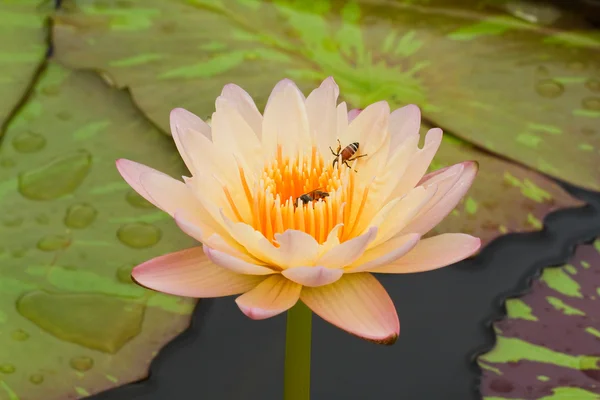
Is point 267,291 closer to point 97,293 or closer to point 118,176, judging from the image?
point 97,293

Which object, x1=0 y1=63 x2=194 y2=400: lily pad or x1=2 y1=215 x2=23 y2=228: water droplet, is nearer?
x1=0 y1=63 x2=194 y2=400: lily pad

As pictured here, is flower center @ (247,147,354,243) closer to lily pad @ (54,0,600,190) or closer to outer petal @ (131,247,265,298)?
outer petal @ (131,247,265,298)

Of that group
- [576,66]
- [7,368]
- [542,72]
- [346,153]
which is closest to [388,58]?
[542,72]

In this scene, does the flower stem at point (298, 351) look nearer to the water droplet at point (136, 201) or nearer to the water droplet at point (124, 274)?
the water droplet at point (124, 274)

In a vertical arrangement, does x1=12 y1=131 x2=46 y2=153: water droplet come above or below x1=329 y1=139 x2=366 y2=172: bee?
below

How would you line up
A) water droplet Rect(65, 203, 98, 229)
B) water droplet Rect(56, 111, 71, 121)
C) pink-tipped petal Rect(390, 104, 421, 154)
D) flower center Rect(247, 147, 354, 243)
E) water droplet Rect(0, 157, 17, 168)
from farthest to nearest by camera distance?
water droplet Rect(56, 111, 71, 121), water droplet Rect(0, 157, 17, 168), water droplet Rect(65, 203, 98, 229), pink-tipped petal Rect(390, 104, 421, 154), flower center Rect(247, 147, 354, 243)

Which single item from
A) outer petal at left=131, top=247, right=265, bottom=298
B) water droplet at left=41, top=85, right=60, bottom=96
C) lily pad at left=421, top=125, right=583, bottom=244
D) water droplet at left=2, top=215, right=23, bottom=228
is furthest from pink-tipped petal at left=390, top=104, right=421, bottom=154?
water droplet at left=41, top=85, right=60, bottom=96
